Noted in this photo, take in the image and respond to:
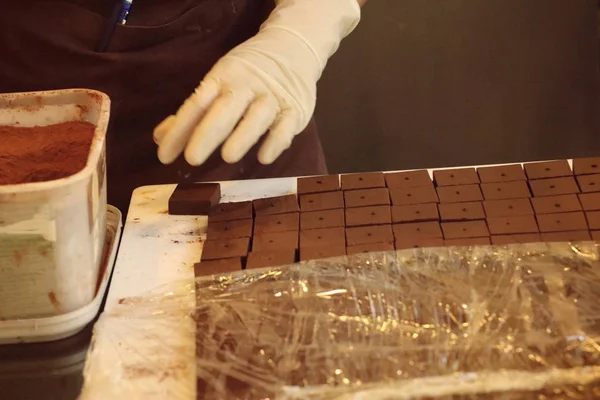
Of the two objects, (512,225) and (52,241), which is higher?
(52,241)

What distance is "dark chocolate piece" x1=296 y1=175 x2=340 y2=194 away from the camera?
104 centimetres

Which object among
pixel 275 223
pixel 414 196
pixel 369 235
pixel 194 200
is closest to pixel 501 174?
pixel 414 196

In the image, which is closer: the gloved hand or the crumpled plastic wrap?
the crumpled plastic wrap

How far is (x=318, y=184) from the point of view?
41.3 inches

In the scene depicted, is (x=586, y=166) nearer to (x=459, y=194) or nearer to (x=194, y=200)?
(x=459, y=194)

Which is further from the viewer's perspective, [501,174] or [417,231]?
[501,174]

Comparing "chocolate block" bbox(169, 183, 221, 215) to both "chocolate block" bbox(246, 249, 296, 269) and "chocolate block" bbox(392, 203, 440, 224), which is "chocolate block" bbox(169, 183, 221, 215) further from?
"chocolate block" bbox(392, 203, 440, 224)

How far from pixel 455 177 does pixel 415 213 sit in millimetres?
114

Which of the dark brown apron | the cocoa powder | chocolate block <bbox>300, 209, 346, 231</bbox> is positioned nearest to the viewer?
the cocoa powder

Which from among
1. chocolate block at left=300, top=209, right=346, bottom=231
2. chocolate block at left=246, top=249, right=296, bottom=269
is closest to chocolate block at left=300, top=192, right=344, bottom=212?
chocolate block at left=300, top=209, right=346, bottom=231

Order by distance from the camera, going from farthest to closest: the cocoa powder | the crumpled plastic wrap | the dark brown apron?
1. the dark brown apron
2. the cocoa powder
3. the crumpled plastic wrap

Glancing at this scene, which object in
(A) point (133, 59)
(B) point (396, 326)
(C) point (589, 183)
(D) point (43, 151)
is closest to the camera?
(B) point (396, 326)

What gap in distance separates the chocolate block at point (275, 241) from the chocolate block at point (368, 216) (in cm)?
8

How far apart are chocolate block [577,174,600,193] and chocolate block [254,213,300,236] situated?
417 millimetres
